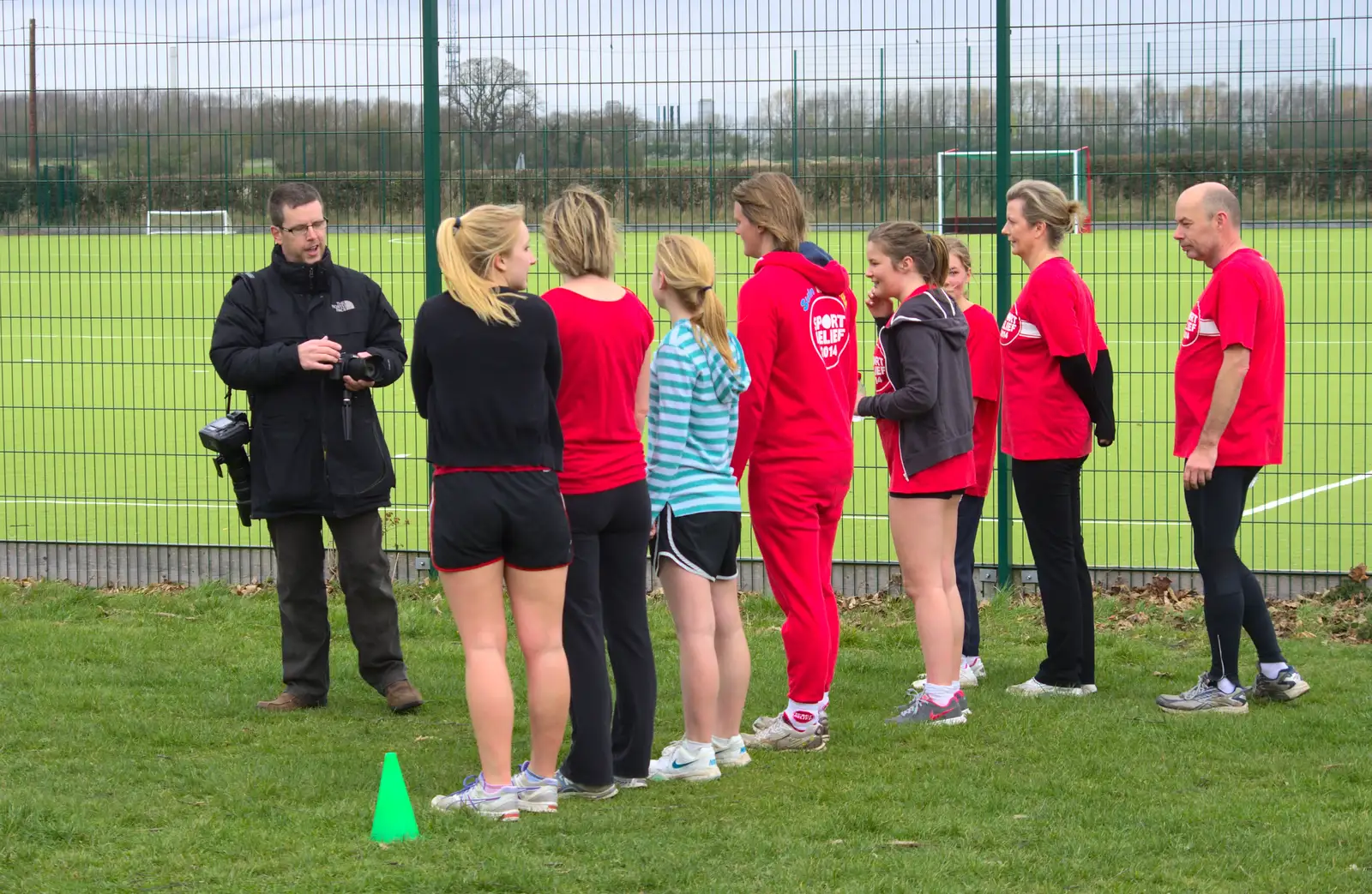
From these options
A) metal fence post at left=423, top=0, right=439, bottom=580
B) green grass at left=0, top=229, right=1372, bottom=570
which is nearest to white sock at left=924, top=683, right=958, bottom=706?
green grass at left=0, top=229, right=1372, bottom=570

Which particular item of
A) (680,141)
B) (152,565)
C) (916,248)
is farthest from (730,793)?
(152,565)

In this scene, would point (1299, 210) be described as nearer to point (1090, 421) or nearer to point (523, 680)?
point (1090, 421)

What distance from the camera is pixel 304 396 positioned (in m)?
6.01

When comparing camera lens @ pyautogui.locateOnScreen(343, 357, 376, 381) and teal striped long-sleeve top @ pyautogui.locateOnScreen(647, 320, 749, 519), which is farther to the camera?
camera lens @ pyautogui.locateOnScreen(343, 357, 376, 381)

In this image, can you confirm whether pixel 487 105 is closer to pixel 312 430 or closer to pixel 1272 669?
pixel 312 430

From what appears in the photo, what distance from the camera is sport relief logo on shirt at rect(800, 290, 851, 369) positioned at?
17.5ft

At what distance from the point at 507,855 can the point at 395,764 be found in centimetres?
41

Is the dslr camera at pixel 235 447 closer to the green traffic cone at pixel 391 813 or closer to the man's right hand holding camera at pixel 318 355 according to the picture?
the man's right hand holding camera at pixel 318 355

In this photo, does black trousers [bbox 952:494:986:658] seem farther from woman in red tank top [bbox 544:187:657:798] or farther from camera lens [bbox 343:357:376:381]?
→ camera lens [bbox 343:357:376:381]

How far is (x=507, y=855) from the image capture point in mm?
4211

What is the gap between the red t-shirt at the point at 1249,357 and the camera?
566 centimetres

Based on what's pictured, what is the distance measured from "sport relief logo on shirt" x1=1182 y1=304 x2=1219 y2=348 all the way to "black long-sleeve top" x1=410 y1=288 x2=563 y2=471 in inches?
102

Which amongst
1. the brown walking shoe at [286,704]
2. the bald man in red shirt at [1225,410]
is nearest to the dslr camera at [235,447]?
the brown walking shoe at [286,704]

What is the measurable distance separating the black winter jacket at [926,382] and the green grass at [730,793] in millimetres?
1027
